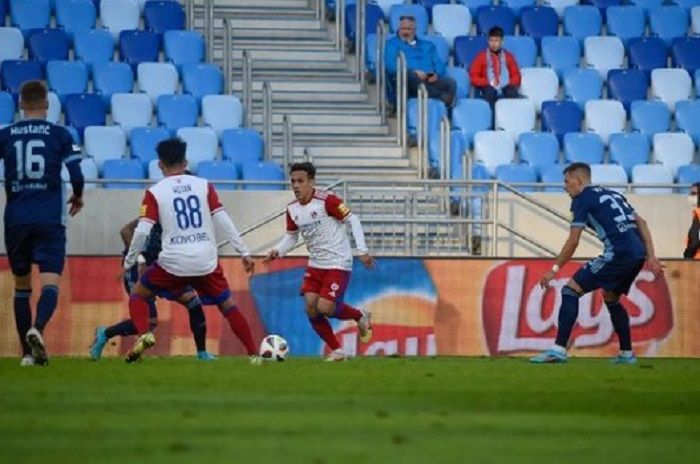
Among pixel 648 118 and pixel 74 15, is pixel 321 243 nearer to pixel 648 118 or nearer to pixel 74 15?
pixel 74 15

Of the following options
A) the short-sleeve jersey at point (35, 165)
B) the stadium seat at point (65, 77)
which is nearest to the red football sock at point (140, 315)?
the short-sleeve jersey at point (35, 165)

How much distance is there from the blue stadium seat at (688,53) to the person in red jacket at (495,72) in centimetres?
293

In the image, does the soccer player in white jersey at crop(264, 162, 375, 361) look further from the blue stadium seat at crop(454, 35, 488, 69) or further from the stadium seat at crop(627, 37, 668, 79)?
the stadium seat at crop(627, 37, 668, 79)

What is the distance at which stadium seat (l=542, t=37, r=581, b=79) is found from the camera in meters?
27.6

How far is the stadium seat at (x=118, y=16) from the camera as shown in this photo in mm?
26438

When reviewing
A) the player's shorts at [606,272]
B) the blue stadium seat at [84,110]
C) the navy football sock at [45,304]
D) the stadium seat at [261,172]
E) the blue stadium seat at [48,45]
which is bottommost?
the navy football sock at [45,304]

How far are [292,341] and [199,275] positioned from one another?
200 inches

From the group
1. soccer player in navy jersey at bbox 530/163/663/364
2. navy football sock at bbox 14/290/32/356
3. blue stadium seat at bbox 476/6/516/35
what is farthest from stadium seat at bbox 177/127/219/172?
navy football sock at bbox 14/290/32/356

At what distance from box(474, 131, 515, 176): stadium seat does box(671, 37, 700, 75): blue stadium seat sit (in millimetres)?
3965

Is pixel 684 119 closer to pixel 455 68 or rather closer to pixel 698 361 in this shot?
pixel 455 68

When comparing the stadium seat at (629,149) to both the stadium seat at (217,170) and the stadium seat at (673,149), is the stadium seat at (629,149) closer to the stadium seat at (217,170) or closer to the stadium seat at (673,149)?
the stadium seat at (673,149)

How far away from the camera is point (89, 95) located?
80.4 feet

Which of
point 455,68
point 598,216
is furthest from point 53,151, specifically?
point 455,68

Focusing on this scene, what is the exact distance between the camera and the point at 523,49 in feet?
90.3
